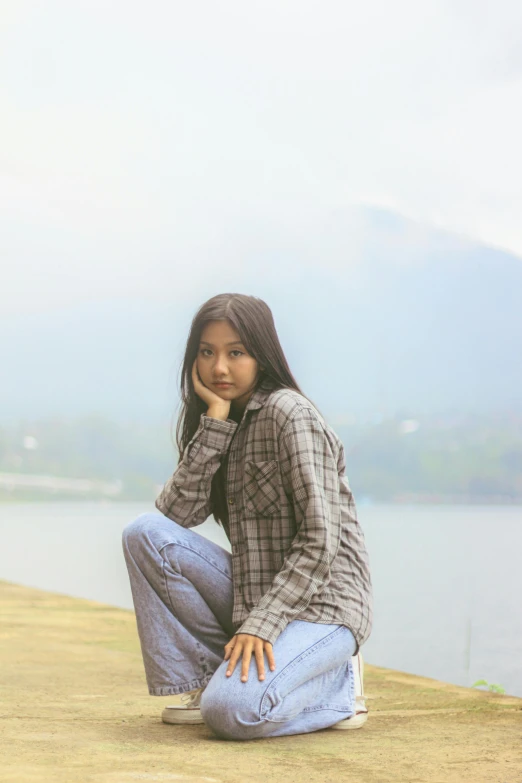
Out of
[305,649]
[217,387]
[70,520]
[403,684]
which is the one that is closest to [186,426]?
[217,387]

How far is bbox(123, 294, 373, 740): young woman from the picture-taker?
1516 mm

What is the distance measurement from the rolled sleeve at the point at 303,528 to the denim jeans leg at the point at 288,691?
5 centimetres

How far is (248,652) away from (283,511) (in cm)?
23

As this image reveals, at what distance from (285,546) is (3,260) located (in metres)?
21.7

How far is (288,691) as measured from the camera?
4.99 feet

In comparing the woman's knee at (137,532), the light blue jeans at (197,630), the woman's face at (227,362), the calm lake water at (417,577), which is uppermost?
the woman's face at (227,362)

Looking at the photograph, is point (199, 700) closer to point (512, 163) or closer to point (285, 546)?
point (285, 546)

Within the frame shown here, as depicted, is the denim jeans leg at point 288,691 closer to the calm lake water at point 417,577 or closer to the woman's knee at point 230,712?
the woman's knee at point 230,712

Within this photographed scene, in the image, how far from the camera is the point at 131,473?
1723 cm

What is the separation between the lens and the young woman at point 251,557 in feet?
4.97

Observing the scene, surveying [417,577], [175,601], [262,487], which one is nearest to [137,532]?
[175,601]

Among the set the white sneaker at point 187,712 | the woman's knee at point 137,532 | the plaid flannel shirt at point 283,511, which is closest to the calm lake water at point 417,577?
the woman's knee at point 137,532

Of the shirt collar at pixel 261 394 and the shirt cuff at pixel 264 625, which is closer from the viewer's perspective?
the shirt cuff at pixel 264 625

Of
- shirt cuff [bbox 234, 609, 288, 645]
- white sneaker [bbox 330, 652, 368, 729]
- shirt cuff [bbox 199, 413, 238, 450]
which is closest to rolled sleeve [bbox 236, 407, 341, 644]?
shirt cuff [bbox 234, 609, 288, 645]
